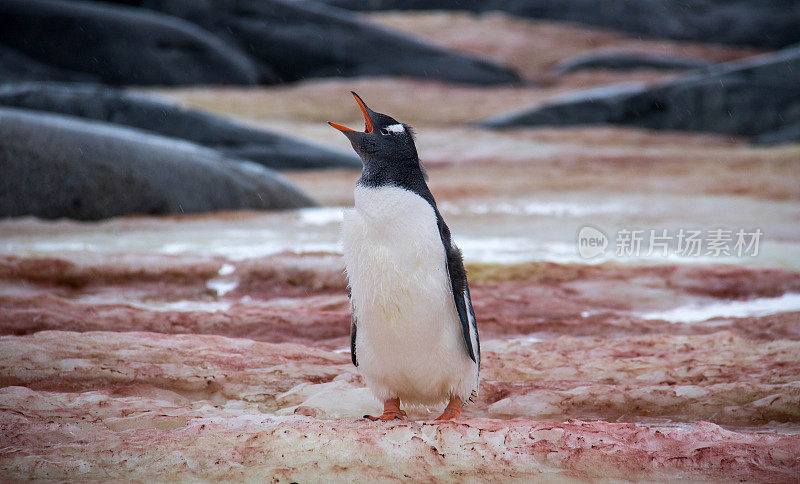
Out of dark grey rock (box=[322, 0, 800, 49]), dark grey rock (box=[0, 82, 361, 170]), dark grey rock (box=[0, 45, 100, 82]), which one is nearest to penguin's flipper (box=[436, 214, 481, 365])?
dark grey rock (box=[0, 82, 361, 170])

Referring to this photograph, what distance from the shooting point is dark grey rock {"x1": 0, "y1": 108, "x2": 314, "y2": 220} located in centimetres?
607

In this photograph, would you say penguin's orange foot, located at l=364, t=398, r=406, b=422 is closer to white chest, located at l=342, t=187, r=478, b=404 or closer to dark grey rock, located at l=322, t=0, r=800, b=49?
white chest, located at l=342, t=187, r=478, b=404

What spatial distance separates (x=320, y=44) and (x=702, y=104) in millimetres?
9720

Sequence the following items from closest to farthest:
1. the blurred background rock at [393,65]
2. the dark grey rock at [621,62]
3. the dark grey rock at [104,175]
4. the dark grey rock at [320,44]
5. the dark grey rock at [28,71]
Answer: the dark grey rock at [104,175] → the blurred background rock at [393,65] → the dark grey rock at [28,71] → the dark grey rock at [320,44] → the dark grey rock at [621,62]

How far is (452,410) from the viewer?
2143 millimetres

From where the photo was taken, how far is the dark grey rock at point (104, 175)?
19.9ft

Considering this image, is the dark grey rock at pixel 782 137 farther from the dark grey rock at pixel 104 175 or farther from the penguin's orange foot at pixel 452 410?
the penguin's orange foot at pixel 452 410

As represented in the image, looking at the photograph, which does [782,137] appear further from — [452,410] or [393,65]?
[452,410]

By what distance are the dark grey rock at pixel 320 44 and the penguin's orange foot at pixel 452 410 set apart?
681 inches

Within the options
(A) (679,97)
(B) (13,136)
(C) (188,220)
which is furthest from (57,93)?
(A) (679,97)

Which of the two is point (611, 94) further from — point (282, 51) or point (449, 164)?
point (282, 51)

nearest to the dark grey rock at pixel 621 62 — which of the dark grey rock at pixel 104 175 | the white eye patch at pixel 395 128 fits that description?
the dark grey rock at pixel 104 175

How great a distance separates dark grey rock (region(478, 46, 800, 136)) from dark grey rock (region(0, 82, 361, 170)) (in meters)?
5.17

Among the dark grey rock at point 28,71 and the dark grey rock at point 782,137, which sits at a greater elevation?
the dark grey rock at point 28,71
